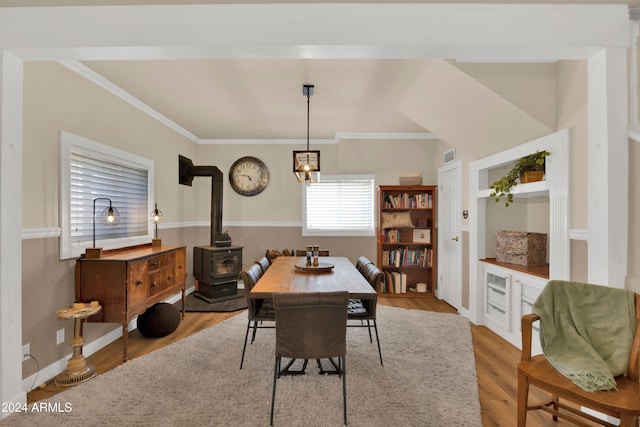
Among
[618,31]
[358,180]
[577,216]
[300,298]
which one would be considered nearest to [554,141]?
[577,216]

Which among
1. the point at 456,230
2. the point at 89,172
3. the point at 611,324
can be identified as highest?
the point at 89,172

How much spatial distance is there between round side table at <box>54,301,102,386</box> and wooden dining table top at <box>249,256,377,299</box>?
147 cm

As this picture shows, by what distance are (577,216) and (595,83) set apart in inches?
39.9

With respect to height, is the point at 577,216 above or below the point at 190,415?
above

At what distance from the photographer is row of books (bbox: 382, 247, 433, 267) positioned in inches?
202

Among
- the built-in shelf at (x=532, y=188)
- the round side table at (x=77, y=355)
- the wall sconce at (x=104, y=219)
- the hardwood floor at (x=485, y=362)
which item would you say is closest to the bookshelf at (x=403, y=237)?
the hardwood floor at (x=485, y=362)

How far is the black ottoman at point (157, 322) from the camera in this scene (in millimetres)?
3396

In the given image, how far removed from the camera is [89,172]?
3094mm

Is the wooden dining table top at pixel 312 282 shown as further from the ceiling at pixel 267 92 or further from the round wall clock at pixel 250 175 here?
the round wall clock at pixel 250 175

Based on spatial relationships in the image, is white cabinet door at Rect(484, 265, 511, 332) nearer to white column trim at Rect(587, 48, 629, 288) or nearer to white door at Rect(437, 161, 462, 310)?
white door at Rect(437, 161, 462, 310)

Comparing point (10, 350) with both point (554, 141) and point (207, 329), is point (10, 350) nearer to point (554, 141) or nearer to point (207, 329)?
point (207, 329)

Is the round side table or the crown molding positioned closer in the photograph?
the round side table

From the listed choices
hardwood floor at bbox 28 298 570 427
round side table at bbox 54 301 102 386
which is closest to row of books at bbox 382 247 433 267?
hardwood floor at bbox 28 298 570 427

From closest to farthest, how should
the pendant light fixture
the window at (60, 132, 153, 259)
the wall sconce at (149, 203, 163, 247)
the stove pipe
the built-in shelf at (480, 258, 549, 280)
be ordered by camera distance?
the window at (60, 132, 153, 259), the built-in shelf at (480, 258, 549, 280), the pendant light fixture, the wall sconce at (149, 203, 163, 247), the stove pipe
